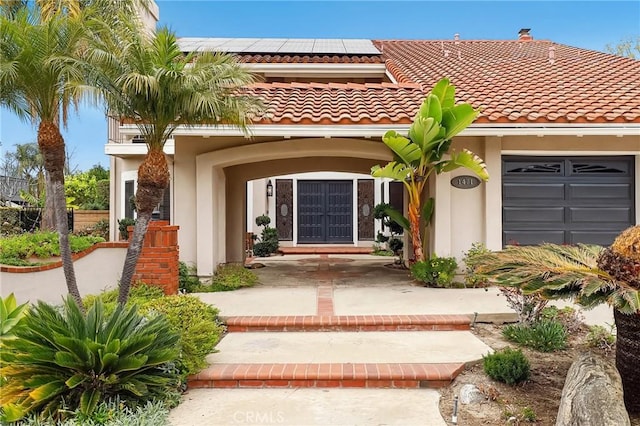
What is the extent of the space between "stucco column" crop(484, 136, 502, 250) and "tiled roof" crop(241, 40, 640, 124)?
0.73m

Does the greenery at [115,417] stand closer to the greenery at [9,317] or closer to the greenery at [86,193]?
the greenery at [9,317]

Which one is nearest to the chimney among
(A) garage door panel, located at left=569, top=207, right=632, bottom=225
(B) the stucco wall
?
(A) garage door panel, located at left=569, top=207, right=632, bottom=225

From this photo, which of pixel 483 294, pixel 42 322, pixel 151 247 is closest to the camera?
pixel 42 322

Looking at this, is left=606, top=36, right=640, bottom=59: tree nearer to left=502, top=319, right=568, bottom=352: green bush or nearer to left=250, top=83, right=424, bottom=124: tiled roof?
left=250, top=83, right=424, bottom=124: tiled roof

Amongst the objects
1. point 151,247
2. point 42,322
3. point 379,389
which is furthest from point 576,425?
point 151,247

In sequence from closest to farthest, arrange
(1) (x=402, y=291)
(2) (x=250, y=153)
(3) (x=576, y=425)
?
(3) (x=576, y=425), (1) (x=402, y=291), (2) (x=250, y=153)

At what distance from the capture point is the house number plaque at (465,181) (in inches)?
395

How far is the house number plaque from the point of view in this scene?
32.9 ft

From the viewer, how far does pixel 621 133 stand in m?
9.19

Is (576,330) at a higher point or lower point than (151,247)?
lower

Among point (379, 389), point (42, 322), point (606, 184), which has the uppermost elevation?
point (606, 184)

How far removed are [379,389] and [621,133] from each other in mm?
7608

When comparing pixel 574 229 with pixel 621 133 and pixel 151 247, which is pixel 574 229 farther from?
pixel 151 247

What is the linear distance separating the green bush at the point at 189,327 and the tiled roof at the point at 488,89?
4673 millimetres
